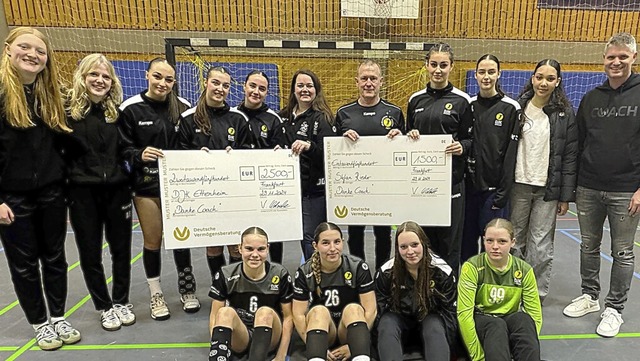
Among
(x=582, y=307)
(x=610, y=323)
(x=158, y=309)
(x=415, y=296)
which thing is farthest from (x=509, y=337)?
(x=158, y=309)

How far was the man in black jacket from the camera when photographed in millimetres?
2972

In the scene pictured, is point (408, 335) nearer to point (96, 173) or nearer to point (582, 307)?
point (582, 307)

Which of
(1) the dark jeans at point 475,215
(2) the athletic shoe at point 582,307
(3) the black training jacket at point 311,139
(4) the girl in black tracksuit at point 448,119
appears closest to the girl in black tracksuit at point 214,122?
(3) the black training jacket at point 311,139

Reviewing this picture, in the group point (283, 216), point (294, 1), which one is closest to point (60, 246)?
point (283, 216)

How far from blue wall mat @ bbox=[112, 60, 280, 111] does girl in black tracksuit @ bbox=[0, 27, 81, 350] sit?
5.52m

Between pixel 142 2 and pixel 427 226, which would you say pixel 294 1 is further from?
pixel 427 226

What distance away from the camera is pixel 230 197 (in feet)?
11.1

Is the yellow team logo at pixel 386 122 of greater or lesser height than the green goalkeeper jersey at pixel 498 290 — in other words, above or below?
above

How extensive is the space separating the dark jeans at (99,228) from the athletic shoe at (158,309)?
1.00 feet

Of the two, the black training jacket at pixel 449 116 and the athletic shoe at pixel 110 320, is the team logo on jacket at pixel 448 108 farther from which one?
the athletic shoe at pixel 110 320

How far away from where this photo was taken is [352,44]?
22.0ft

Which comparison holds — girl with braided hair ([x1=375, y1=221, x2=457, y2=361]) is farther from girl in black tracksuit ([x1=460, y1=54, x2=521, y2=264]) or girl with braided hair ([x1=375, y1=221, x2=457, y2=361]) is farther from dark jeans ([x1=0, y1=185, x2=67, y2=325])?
dark jeans ([x1=0, y1=185, x2=67, y2=325])

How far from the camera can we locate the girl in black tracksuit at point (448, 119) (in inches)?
130

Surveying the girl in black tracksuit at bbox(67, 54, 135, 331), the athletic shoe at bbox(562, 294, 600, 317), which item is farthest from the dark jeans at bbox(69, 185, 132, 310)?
the athletic shoe at bbox(562, 294, 600, 317)
